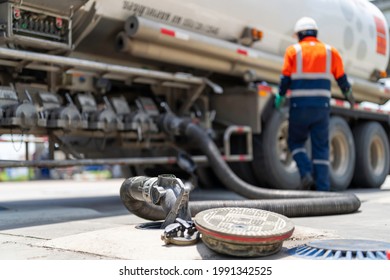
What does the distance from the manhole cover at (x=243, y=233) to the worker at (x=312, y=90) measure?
9.05ft

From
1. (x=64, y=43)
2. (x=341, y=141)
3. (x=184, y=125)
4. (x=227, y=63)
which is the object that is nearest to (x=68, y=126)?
(x=64, y=43)

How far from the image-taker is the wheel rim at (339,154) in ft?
24.5

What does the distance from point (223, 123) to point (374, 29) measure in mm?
3280

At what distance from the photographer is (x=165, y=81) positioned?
5715 millimetres

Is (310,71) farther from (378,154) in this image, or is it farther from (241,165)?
(378,154)

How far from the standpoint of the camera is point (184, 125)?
18.3 feet

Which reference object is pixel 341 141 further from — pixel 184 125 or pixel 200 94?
pixel 184 125

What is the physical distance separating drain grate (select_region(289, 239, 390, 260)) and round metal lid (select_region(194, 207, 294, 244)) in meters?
0.13

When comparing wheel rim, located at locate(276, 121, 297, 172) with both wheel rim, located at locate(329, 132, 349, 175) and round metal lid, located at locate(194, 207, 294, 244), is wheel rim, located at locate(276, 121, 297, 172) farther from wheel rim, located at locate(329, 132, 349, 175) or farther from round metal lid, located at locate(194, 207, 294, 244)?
round metal lid, located at locate(194, 207, 294, 244)

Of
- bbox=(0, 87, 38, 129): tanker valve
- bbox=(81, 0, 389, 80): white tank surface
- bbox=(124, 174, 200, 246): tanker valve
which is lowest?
bbox=(124, 174, 200, 246): tanker valve

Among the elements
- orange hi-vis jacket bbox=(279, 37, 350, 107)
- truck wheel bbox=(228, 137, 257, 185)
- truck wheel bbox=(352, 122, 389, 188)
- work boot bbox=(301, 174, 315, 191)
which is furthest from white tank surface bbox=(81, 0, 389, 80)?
work boot bbox=(301, 174, 315, 191)

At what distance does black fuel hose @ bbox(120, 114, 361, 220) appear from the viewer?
3.48 meters

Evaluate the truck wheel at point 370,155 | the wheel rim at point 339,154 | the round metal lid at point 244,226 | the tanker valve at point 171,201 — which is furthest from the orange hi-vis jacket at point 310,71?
the truck wheel at point 370,155

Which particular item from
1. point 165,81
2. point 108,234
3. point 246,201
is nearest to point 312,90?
point 165,81
